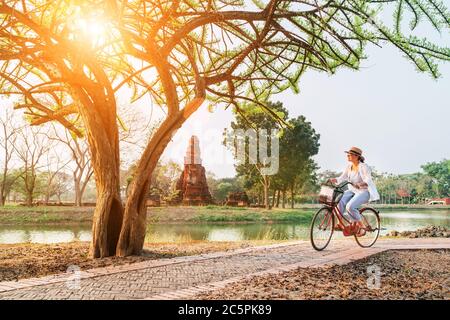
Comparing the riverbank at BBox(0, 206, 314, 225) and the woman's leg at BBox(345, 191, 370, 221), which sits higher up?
the woman's leg at BBox(345, 191, 370, 221)

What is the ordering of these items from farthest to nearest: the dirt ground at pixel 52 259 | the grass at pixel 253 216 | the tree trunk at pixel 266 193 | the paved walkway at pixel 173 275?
the tree trunk at pixel 266 193 → the grass at pixel 253 216 → the dirt ground at pixel 52 259 → the paved walkway at pixel 173 275

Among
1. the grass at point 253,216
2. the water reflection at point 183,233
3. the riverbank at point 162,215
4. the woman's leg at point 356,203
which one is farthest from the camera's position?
the grass at point 253,216

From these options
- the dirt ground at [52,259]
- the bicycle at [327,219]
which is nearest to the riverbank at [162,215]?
the dirt ground at [52,259]

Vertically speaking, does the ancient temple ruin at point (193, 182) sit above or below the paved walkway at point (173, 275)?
above

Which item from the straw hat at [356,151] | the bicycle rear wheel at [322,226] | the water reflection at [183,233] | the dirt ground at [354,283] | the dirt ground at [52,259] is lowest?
the water reflection at [183,233]

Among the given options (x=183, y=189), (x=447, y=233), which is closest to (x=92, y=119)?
→ (x=447, y=233)

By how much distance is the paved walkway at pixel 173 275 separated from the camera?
489cm

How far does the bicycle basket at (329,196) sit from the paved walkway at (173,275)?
89 cm

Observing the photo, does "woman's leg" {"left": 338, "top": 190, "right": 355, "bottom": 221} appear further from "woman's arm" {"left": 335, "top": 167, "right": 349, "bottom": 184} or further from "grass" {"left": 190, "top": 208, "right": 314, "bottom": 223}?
"grass" {"left": 190, "top": 208, "right": 314, "bottom": 223}

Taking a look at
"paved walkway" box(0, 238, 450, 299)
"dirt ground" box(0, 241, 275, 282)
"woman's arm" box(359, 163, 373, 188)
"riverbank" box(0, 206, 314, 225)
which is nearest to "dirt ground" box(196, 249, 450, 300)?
"paved walkway" box(0, 238, 450, 299)

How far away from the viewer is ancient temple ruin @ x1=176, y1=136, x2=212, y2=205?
38844 millimetres

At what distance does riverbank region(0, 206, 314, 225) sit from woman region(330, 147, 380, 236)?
2234 centimetres

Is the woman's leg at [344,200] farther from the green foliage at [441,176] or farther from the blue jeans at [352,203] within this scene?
the green foliage at [441,176]

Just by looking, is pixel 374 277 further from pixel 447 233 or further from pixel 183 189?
pixel 183 189
